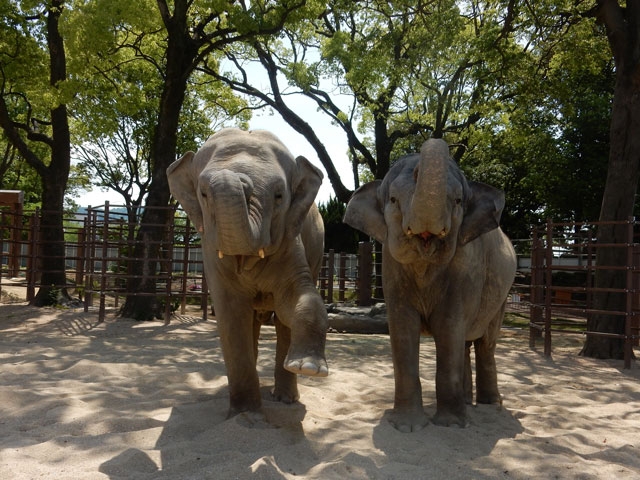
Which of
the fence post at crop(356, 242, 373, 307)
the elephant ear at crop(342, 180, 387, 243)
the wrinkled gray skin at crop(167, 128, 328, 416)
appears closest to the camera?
the wrinkled gray skin at crop(167, 128, 328, 416)

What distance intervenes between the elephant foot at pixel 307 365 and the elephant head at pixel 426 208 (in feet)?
2.83

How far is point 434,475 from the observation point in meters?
3.39

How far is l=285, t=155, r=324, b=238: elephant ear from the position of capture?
412 centimetres

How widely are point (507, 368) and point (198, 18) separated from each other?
39.3 ft

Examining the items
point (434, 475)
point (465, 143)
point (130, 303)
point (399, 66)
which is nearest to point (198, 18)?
point (399, 66)

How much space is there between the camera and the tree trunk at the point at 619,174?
9250 mm

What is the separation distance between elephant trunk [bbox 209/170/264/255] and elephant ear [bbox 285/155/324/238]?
61cm

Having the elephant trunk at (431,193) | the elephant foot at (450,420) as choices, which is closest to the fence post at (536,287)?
the elephant foot at (450,420)

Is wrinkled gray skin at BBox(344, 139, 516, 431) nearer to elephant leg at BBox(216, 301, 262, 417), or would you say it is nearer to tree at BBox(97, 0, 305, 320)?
elephant leg at BBox(216, 301, 262, 417)

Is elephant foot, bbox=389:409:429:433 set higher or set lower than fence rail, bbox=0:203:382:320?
lower

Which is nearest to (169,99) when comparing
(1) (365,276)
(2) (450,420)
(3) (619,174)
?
(1) (365,276)

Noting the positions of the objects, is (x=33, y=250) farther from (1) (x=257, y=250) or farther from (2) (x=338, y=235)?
(2) (x=338, y=235)

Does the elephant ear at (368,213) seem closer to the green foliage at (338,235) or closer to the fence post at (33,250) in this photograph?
the fence post at (33,250)

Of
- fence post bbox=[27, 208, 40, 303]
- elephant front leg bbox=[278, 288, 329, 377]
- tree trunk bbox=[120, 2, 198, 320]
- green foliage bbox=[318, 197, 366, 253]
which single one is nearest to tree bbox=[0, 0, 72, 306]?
fence post bbox=[27, 208, 40, 303]
